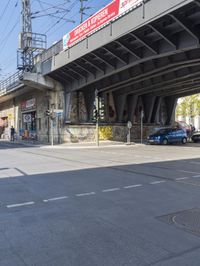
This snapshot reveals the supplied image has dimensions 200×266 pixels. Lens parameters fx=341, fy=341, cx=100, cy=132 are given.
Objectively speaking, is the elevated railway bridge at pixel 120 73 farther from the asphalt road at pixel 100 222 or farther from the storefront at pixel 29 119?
the asphalt road at pixel 100 222

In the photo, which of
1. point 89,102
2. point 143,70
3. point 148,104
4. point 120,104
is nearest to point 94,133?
point 89,102

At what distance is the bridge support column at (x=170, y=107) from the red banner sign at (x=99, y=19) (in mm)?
19163

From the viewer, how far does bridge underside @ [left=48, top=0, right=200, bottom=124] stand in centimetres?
1942

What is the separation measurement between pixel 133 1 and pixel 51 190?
15141mm

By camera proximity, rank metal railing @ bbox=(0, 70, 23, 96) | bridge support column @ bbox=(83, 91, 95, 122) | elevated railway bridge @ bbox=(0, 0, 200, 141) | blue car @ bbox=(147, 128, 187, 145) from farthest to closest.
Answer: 1. metal railing @ bbox=(0, 70, 23, 96)
2. bridge support column @ bbox=(83, 91, 95, 122)
3. blue car @ bbox=(147, 128, 187, 145)
4. elevated railway bridge @ bbox=(0, 0, 200, 141)

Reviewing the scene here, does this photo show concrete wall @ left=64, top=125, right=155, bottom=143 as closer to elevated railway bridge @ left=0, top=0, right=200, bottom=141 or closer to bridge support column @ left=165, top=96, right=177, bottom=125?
elevated railway bridge @ left=0, top=0, right=200, bottom=141

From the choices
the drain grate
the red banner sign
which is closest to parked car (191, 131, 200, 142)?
the red banner sign

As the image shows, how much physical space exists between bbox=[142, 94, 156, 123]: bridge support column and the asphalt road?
31674 millimetres

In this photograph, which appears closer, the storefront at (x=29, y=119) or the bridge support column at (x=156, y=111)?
the storefront at (x=29, y=119)

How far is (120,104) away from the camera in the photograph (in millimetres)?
38438

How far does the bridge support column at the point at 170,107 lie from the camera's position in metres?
44.0

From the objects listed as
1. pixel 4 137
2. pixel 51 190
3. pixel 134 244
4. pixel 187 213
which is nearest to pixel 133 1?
pixel 51 190

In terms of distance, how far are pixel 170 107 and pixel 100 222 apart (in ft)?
132

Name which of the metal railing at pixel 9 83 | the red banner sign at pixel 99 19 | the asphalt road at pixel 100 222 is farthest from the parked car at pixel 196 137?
the asphalt road at pixel 100 222
